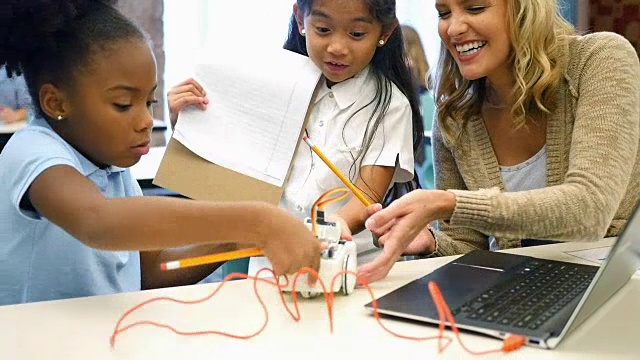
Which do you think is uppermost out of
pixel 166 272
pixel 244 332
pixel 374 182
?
pixel 244 332

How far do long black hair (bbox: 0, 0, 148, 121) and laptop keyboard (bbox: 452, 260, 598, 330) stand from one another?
0.68m

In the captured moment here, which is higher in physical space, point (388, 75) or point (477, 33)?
point (477, 33)

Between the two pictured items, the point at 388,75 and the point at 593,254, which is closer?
the point at 593,254

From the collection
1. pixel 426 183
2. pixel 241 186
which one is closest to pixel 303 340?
pixel 241 186

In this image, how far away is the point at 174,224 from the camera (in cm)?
99

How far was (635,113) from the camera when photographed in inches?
55.9

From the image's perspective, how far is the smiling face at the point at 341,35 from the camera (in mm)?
1496

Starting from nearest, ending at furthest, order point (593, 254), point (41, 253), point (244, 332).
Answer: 1. point (244, 332)
2. point (41, 253)
3. point (593, 254)

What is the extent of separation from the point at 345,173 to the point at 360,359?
28.4 inches

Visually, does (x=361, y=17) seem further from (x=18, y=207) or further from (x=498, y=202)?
(x=18, y=207)

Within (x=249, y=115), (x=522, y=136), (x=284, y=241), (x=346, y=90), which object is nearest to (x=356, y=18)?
(x=346, y=90)

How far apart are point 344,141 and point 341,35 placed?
21cm

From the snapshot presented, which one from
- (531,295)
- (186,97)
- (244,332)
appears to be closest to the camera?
(244,332)

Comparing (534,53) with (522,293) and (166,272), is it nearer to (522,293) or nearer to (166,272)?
(522,293)
